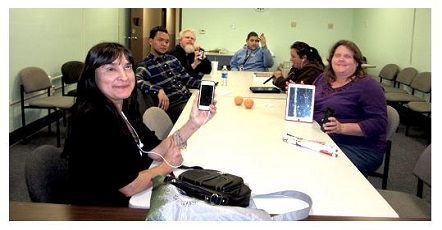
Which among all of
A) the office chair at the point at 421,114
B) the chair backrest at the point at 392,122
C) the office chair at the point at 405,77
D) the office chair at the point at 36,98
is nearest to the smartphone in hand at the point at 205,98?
the chair backrest at the point at 392,122

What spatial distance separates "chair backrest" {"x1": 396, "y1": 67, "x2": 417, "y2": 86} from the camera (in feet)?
17.9

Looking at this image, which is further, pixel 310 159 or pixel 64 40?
pixel 64 40

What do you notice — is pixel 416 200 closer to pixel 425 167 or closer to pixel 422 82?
pixel 425 167

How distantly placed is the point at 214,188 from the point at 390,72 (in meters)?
5.75

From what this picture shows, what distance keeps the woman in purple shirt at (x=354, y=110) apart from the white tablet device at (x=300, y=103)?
0.09 metres

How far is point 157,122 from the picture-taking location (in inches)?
90.6

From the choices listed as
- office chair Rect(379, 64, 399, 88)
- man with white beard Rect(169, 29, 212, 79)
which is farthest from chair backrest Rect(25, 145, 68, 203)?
office chair Rect(379, 64, 399, 88)

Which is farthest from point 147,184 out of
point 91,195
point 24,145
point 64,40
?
point 64,40

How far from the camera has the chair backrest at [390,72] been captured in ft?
20.2

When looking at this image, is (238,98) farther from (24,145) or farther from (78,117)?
(24,145)

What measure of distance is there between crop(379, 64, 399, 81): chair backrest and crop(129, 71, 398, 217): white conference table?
422 cm

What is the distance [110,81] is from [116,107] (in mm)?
101

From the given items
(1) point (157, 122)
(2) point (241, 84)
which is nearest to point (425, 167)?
(1) point (157, 122)
